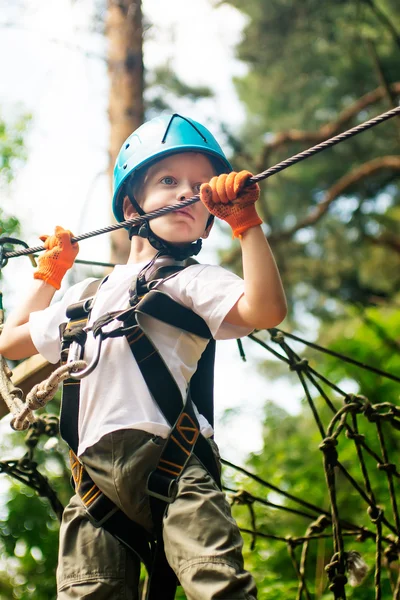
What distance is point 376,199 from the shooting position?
10.5 m

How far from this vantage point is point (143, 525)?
1885 mm

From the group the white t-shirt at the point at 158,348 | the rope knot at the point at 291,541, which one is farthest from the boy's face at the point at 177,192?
the rope knot at the point at 291,541

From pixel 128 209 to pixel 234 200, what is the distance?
63cm

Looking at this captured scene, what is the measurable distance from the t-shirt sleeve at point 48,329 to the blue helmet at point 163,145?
1.56ft

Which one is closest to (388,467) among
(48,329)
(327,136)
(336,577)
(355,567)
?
(355,567)

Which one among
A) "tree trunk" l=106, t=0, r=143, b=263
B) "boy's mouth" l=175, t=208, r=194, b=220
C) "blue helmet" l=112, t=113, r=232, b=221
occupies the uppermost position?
"tree trunk" l=106, t=0, r=143, b=263

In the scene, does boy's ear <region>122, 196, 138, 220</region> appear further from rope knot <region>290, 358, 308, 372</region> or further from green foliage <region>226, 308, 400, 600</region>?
green foliage <region>226, 308, 400, 600</region>

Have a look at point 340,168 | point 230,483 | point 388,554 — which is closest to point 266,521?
point 230,483

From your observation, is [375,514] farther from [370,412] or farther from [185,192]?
[185,192]

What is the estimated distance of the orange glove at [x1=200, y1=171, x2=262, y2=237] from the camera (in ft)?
6.03

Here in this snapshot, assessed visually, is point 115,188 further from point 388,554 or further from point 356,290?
point 356,290

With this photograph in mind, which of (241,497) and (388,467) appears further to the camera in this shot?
(241,497)

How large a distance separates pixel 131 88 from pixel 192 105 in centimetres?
338

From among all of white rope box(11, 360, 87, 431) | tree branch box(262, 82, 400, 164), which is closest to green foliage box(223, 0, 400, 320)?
tree branch box(262, 82, 400, 164)
